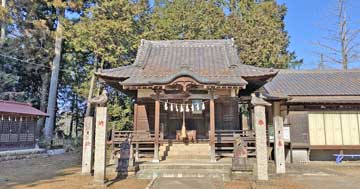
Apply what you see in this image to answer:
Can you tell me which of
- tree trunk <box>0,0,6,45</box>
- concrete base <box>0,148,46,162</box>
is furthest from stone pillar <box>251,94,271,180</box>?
tree trunk <box>0,0,6,45</box>

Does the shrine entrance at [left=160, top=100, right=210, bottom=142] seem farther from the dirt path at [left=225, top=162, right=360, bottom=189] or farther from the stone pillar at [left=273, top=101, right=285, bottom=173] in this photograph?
the stone pillar at [left=273, top=101, right=285, bottom=173]

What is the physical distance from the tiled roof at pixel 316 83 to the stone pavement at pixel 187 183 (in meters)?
7.21

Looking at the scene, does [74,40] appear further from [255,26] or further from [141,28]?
[255,26]

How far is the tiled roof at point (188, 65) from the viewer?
40.3 ft

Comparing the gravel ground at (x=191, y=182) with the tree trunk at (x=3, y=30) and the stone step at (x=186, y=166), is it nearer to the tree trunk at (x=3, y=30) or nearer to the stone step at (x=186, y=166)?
the stone step at (x=186, y=166)

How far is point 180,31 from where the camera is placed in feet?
82.0

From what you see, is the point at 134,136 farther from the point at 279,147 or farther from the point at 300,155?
the point at 300,155

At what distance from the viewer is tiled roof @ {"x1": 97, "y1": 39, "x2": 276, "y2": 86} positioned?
1229 centimetres

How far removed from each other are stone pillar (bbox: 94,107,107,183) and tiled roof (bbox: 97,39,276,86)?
3.19 meters

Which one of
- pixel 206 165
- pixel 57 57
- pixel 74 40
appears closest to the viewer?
pixel 206 165

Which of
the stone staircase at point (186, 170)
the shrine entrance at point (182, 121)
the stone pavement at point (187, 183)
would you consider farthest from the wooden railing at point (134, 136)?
the stone pavement at point (187, 183)

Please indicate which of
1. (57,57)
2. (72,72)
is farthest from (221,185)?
(72,72)

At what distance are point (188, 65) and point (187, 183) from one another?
22.7ft

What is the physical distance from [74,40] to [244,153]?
18.2 m
